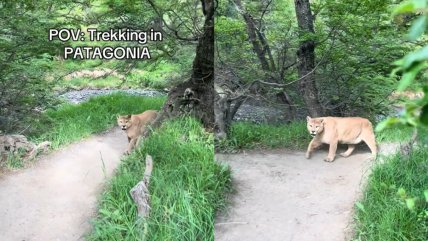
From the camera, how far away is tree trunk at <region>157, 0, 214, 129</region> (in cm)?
324

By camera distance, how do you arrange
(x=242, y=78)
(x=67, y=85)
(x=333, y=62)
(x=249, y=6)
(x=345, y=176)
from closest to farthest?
(x=345, y=176), (x=67, y=85), (x=333, y=62), (x=242, y=78), (x=249, y=6)

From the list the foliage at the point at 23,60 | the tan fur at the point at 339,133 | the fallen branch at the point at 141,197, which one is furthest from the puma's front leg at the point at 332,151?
the foliage at the point at 23,60

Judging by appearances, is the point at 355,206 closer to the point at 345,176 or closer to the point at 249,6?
the point at 345,176

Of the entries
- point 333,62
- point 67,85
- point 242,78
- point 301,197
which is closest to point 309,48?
point 333,62

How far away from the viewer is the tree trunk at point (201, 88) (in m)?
3.24

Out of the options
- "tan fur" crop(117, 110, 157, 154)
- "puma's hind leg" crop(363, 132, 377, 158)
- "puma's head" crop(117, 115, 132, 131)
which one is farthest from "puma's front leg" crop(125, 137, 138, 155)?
"puma's hind leg" crop(363, 132, 377, 158)

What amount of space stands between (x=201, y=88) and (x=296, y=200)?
44.2 inches

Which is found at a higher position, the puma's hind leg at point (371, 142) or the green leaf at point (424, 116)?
the green leaf at point (424, 116)

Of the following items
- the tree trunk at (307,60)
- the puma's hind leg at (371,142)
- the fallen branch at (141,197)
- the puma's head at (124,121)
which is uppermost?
the tree trunk at (307,60)

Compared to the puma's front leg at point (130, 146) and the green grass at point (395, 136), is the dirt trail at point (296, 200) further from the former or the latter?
the puma's front leg at point (130, 146)

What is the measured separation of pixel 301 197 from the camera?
8.87 feet

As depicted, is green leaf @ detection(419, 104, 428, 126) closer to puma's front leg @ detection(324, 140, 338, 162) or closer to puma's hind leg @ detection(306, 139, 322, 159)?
puma's front leg @ detection(324, 140, 338, 162)

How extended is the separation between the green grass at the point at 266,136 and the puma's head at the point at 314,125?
0.04 metres

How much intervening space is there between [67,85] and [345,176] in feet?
6.04
